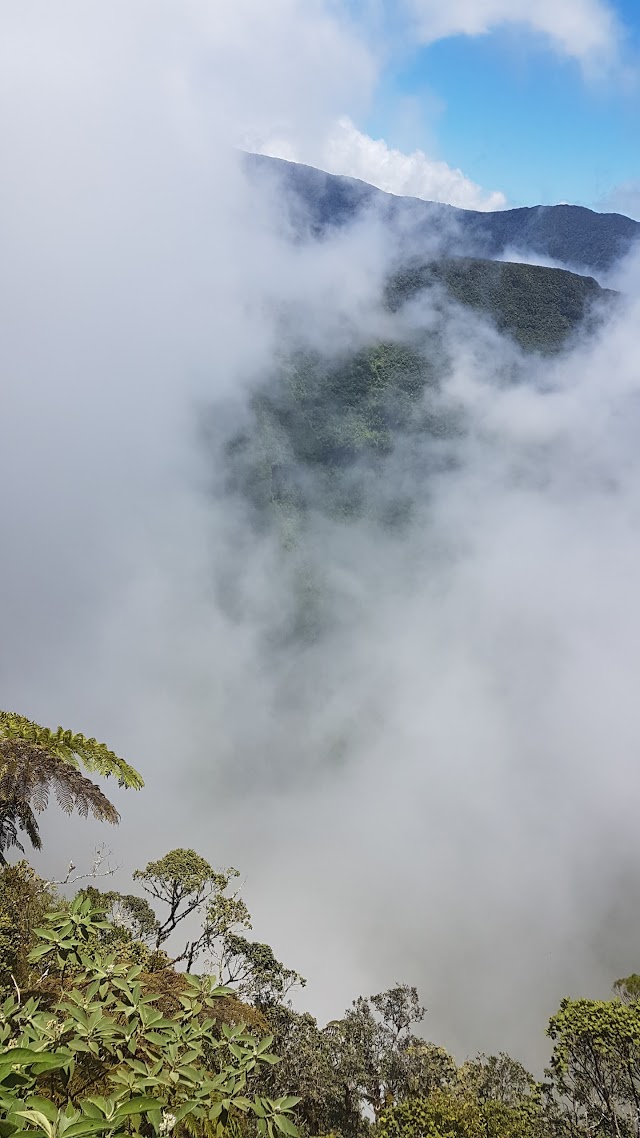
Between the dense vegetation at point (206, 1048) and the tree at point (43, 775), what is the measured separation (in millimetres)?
42

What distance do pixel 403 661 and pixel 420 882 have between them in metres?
79.8

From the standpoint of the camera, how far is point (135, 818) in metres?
117

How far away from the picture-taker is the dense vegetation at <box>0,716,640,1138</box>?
2.94m

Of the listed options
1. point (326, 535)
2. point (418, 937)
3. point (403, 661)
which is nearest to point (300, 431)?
point (326, 535)

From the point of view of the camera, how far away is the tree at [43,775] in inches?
312

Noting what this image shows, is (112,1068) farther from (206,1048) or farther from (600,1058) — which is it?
(600,1058)

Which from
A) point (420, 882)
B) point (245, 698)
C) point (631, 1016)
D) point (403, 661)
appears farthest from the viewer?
point (403, 661)

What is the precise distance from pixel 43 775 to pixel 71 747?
95cm

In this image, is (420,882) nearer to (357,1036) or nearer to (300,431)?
(357,1036)

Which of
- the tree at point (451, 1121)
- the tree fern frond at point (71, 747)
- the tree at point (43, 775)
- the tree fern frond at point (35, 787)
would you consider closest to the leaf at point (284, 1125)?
the tree fern frond at point (35, 787)

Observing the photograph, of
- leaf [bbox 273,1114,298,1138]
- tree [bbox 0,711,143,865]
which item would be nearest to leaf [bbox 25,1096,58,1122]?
leaf [bbox 273,1114,298,1138]

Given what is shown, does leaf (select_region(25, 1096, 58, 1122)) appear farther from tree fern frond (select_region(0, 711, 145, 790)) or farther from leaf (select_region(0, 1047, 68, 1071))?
tree fern frond (select_region(0, 711, 145, 790))

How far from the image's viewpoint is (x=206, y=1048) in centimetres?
671

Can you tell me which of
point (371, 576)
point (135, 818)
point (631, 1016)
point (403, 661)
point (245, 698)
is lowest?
point (631, 1016)
